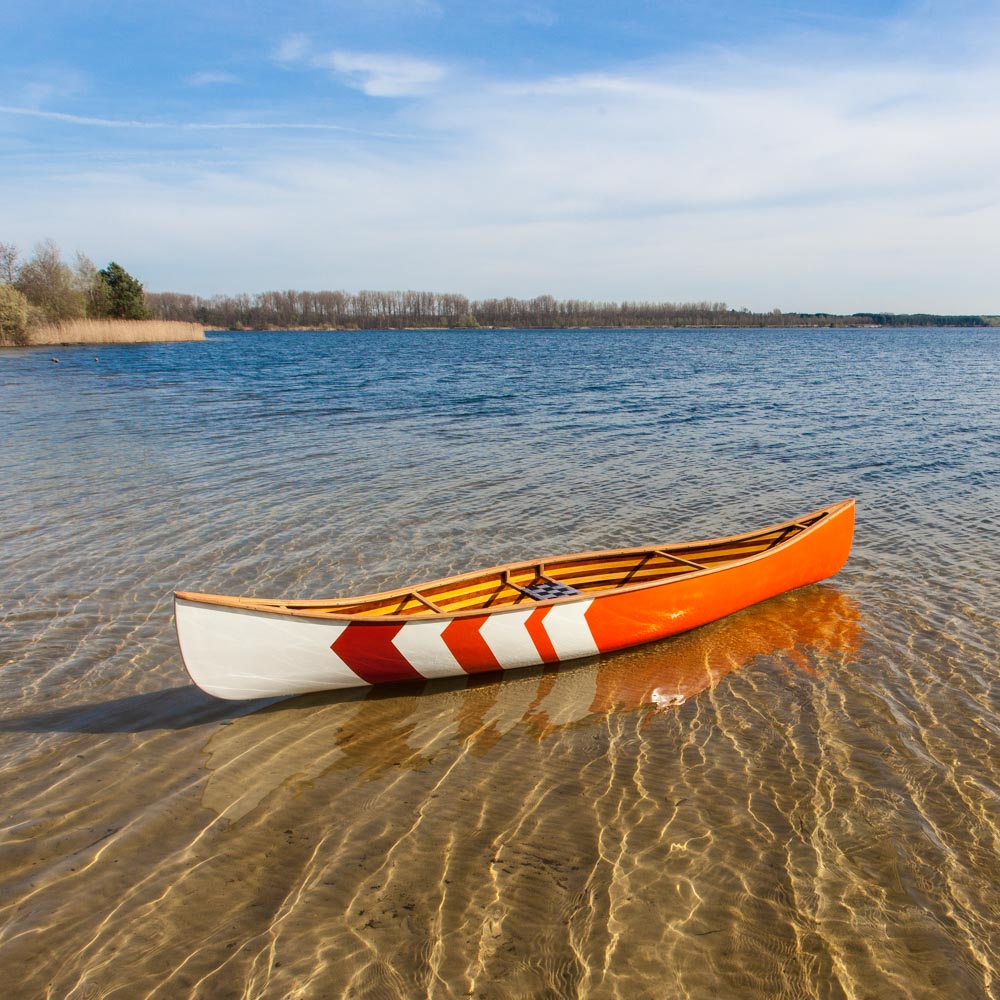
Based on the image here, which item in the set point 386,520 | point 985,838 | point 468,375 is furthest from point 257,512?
point 468,375

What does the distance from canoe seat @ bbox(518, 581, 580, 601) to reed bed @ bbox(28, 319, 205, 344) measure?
64456 mm

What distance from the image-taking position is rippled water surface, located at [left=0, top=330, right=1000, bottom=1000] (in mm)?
3504

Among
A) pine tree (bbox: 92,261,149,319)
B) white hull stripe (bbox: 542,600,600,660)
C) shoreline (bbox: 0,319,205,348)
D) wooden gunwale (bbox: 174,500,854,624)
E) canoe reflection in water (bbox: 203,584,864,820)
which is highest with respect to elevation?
pine tree (bbox: 92,261,149,319)

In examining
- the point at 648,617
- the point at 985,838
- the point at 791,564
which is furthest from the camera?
the point at 791,564

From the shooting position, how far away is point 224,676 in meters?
5.52

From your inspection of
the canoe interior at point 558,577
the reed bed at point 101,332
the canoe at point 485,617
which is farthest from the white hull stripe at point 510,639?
the reed bed at point 101,332

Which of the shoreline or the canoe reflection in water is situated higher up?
the shoreline

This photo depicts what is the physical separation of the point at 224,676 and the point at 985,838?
5469mm

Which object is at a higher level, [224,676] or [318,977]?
[224,676]

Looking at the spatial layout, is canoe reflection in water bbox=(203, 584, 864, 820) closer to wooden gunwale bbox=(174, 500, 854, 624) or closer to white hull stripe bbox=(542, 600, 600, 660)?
white hull stripe bbox=(542, 600, 600, 660)

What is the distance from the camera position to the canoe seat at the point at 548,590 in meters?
7.16

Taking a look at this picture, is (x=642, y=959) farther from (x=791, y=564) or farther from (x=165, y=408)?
(x=165, y=408)

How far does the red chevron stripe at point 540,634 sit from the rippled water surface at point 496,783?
0.22 m

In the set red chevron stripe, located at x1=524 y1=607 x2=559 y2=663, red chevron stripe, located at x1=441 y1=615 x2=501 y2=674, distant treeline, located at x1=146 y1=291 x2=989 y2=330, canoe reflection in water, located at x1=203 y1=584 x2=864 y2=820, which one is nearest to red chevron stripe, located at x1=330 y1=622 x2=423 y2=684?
canoe reflection in water, located at x1=203 y1=584 x2=864 y2=820
